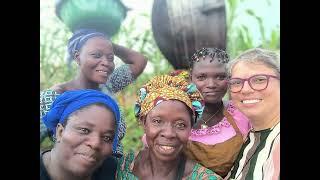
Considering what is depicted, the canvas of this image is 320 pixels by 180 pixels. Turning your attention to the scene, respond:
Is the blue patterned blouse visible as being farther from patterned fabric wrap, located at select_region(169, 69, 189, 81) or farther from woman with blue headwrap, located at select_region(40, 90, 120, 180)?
patterned fabric wrap, located at select_region(169, 69, 189, 81)

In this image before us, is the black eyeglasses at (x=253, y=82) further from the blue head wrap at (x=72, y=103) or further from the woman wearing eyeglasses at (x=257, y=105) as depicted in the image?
the blue head wrap at (x=72, y=103)

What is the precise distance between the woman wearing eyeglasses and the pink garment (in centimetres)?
5

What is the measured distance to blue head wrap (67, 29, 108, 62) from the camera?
4566 millimetres

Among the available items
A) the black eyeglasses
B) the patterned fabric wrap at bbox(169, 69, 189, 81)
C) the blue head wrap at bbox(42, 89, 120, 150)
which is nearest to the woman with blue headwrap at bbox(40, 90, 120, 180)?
the blue head wrap at bbox(42, 89, 120, 150)

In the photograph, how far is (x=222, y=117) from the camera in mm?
4629

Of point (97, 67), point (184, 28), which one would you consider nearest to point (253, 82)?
point (184, 28)

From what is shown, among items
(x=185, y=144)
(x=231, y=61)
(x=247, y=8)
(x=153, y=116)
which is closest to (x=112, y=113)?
(x=153, y=116)

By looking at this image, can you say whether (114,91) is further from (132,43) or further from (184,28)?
(184,28)

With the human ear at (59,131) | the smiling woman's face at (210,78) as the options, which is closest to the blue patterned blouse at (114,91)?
the human ear at (59,131)

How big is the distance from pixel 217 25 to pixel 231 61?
325 millimetres

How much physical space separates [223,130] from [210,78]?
1.49 feet

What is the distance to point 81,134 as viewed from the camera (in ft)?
14.4

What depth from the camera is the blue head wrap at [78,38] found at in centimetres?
457

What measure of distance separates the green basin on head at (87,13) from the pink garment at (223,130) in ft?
3.67
